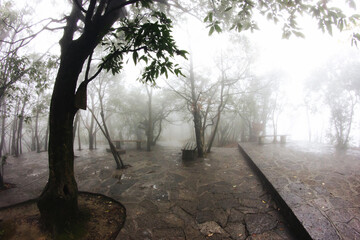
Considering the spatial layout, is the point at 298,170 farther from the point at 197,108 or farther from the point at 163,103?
the point at 163,103

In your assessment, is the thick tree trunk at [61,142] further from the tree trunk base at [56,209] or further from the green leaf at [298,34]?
the green leaf at [298,34]

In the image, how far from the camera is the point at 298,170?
5.21 meters

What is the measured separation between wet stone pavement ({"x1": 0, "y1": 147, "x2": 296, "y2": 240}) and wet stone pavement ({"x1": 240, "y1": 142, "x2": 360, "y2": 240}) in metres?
0.39

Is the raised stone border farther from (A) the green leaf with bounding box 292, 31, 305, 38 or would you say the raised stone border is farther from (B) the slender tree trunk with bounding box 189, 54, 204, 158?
(B) the slender tree trunk with bounding box 189, 54, 204, 158

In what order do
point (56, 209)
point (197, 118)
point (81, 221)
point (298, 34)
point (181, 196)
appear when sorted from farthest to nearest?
point (197, 118)
point (181, 196)
point (81, 221)
point (56, 209)
point (298, 34)

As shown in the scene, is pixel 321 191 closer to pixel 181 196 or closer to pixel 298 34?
pixel 181 196

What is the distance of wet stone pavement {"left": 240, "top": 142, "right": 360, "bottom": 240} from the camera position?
2654mm

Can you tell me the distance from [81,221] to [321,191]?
4938mm

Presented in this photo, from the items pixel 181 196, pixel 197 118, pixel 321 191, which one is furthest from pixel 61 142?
pixel 197 118

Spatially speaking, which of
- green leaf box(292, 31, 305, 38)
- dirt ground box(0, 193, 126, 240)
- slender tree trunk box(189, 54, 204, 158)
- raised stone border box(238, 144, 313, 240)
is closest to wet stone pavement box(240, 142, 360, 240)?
raised stone border box(238, 144, 313, 240)

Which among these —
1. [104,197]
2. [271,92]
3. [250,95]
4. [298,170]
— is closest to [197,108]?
[298,170]

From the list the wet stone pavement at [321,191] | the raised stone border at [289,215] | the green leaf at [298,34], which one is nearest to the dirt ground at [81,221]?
the raised stone border at [289,215]

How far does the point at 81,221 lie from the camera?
3066 millimetres

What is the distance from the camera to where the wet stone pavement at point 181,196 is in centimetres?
297
